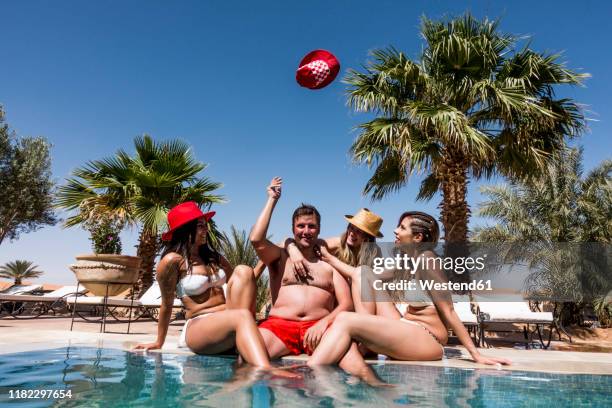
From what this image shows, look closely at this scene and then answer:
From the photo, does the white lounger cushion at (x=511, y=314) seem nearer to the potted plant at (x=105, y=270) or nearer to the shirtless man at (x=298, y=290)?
the shirtless man at (x=298, y=290)

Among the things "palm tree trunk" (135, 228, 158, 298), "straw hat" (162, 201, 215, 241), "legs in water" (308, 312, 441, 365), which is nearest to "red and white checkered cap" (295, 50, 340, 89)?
"straw hat" (162, 201, 215, 241)

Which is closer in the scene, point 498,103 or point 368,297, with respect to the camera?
point 368,297

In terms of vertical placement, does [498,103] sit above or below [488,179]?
above

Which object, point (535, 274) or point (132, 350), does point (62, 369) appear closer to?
point (132, 350)

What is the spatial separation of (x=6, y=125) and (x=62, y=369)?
69.2ft

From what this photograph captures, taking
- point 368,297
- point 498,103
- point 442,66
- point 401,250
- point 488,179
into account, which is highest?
point 442,66

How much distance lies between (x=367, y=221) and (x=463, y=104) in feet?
21.7

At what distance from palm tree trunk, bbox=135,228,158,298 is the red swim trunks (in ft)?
27.2

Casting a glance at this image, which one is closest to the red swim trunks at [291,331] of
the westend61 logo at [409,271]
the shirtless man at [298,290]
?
the shirtless man at [298,290]

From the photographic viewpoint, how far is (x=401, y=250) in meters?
3.61

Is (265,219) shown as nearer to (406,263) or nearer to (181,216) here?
(181,216)

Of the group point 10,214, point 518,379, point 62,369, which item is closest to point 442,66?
point 518,379

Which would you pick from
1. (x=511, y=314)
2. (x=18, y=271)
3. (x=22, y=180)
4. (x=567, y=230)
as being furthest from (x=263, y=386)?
(x=18, y=271)

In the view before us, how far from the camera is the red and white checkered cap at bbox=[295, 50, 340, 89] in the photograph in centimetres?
522
